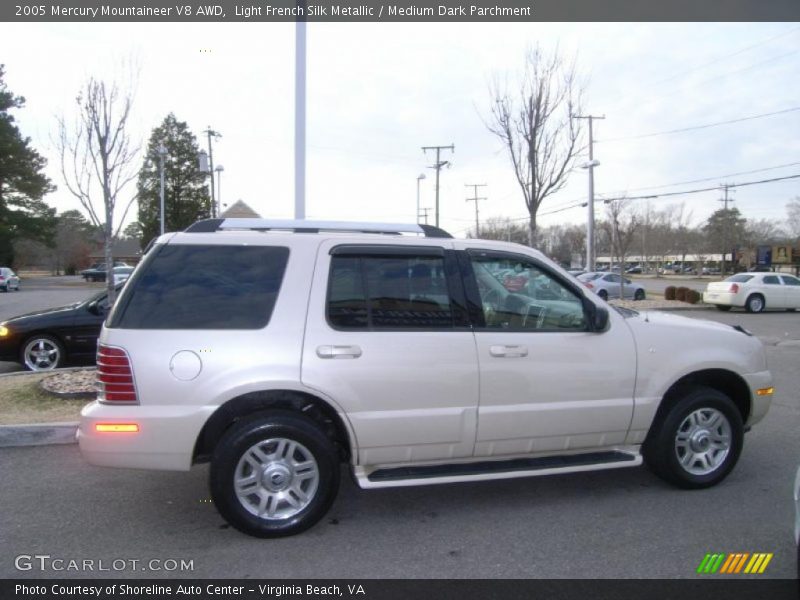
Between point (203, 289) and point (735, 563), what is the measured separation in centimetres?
356

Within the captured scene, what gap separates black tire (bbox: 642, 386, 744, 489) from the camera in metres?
4.41

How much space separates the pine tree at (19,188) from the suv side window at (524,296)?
50.3m

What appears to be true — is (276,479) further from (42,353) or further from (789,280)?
(789,280)

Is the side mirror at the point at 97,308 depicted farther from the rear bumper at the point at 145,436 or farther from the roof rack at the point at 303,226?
the rear bumper at the point at 145,436

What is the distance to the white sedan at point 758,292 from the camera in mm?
20438

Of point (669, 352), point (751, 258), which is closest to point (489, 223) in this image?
point (751, 258)

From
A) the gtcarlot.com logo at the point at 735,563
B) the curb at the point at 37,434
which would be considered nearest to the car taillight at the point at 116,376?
the curb at the point at 37,434

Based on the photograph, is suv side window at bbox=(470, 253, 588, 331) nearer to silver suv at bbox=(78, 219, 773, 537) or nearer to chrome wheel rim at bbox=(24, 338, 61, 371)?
silver suv at bbox=(78, 219, 773, 537)

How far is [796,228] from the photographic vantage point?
252 feet

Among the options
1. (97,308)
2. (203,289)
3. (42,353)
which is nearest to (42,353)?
(42,353)

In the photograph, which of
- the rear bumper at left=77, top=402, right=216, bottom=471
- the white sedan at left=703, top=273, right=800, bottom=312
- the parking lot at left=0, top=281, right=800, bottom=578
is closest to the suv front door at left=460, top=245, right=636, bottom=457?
the parking lot at left=0, top=281, right=800, bottom=578

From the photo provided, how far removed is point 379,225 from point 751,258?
5757cm
